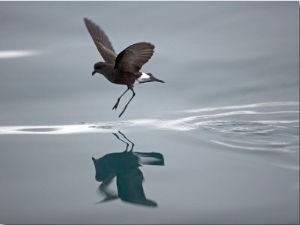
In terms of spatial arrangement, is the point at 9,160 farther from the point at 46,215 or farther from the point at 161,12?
the point at 161,12

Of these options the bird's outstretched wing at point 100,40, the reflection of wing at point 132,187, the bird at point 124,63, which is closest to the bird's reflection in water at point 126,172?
the reflection of wing at point 132,187

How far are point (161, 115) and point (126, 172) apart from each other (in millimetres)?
1063

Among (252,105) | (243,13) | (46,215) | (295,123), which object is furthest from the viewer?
(243,13)

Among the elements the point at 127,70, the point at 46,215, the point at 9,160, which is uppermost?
the point at 127,70

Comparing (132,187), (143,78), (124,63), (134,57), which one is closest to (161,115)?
(143,78)

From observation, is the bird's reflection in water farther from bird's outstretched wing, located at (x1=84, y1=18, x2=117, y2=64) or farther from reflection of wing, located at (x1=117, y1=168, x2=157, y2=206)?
bird's outstretched wing, located at (x1=84, y1=18, x2=117, y2=64)

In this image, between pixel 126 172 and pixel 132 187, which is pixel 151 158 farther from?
pixel 132 187

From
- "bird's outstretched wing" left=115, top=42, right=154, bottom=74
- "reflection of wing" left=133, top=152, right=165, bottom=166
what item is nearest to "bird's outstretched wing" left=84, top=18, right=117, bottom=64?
"bird's outstretched wing" left=115, top=42, right=154, bottom=74

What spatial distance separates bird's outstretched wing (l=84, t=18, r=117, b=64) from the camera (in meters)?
5.01

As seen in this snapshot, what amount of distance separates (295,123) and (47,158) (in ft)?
6.00

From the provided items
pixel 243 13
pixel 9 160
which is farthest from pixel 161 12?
pixel 9 160

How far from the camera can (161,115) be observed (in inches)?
199

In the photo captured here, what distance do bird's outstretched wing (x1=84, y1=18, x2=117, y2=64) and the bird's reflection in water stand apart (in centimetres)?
72

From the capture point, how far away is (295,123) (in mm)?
4770
